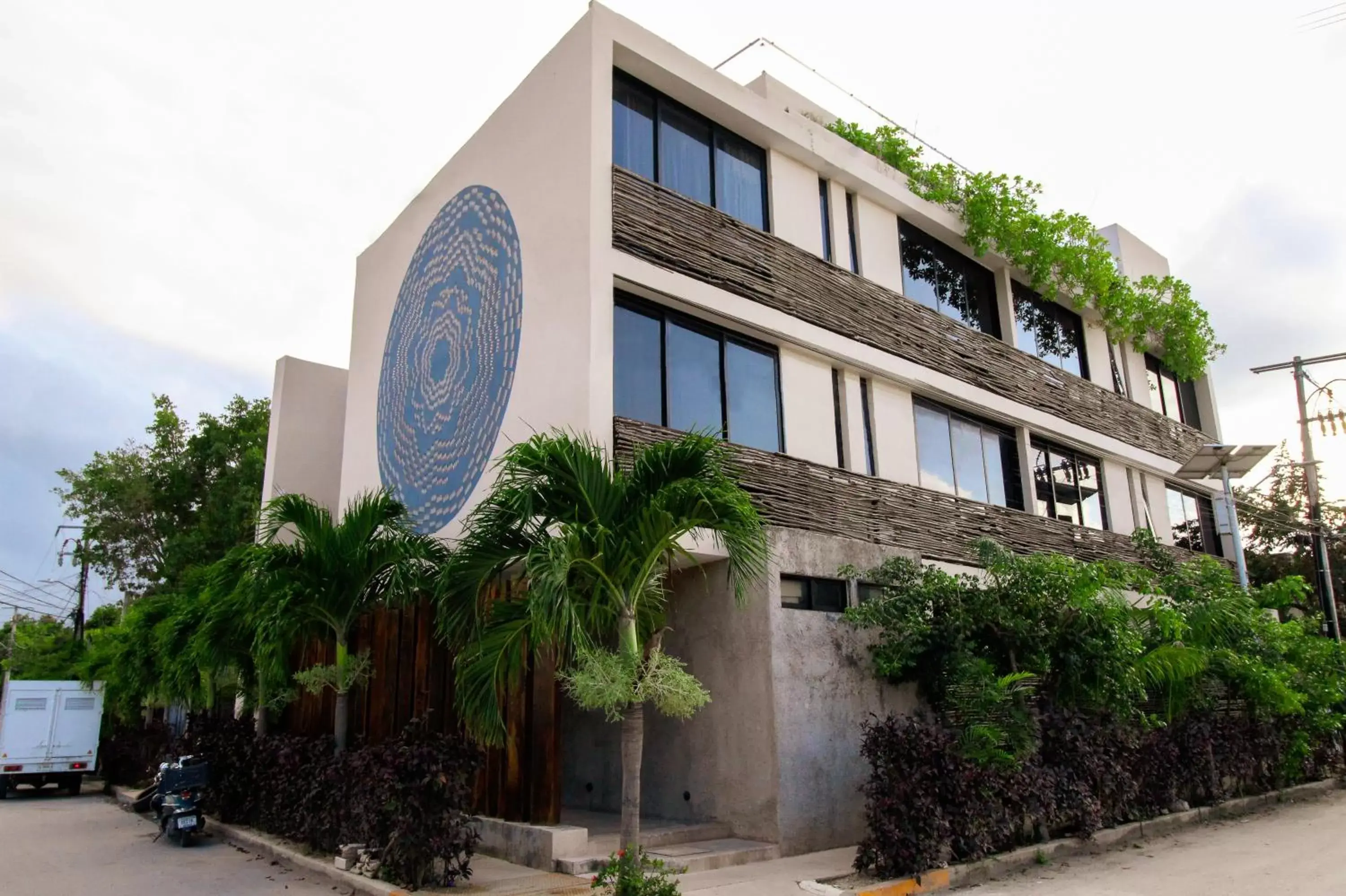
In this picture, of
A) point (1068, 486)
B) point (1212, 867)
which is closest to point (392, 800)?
point (1212, 867)

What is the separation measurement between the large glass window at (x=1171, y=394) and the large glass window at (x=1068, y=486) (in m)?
4.14

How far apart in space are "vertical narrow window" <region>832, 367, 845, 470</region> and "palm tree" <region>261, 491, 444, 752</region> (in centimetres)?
561

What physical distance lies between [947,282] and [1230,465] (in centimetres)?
543

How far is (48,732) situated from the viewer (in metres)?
21.0

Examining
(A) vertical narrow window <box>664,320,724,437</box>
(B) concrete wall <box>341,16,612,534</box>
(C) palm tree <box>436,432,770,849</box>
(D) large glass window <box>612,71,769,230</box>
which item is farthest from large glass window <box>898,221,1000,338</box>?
(C) palm tree <box>436,432,770,849</box>

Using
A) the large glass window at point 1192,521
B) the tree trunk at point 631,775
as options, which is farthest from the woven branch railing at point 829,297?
the tree trunk at point 631,775

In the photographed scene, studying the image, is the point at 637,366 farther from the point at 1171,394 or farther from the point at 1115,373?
the point at 1171,394

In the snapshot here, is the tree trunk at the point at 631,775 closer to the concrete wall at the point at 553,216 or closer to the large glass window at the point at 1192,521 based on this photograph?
the concrete wall at the point at 553,216

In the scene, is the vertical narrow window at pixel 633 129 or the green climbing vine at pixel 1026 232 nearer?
the vertical narrow window at pixel 633 129

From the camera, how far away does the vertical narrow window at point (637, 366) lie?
36.2ft

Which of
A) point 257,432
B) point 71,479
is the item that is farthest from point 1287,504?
point 71,479

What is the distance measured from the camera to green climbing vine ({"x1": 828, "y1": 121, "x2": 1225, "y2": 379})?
16234 millimetres

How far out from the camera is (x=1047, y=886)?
8.42m

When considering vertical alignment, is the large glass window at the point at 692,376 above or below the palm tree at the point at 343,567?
above
